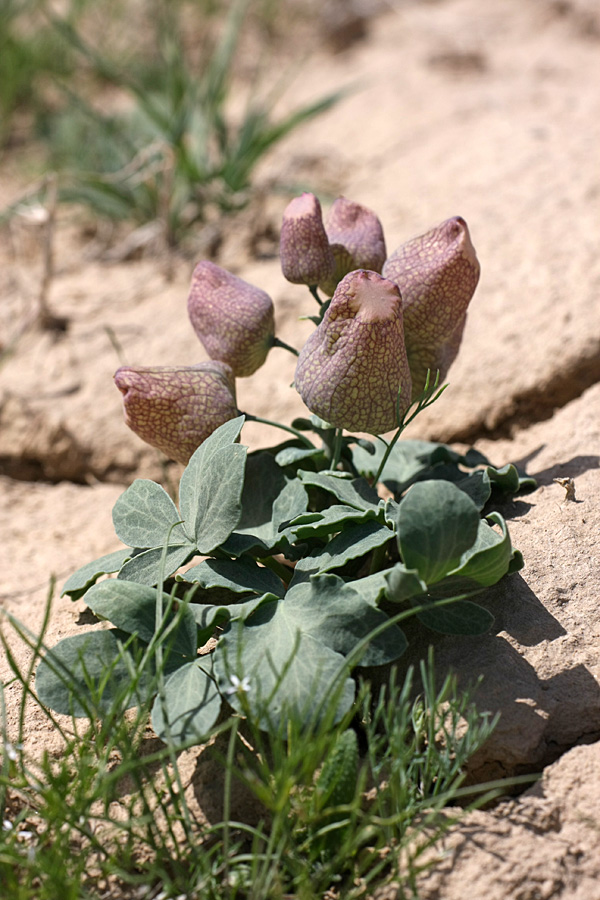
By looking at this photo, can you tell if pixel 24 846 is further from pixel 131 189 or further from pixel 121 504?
pixel 131 189

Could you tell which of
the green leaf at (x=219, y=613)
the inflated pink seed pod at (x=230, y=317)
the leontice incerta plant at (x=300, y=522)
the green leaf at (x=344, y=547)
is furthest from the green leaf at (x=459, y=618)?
the inflated pink seed pod at (x=230, y=317)

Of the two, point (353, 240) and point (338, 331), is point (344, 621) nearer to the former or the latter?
point (338, 331)

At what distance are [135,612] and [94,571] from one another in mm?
219

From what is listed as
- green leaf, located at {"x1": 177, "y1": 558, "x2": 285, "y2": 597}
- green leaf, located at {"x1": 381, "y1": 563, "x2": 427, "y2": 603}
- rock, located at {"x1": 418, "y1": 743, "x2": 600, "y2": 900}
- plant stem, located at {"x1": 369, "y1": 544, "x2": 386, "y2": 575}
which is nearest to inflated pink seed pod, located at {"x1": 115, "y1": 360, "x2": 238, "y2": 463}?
green leaf, located at {"x1": 177, "y1": 558, "x2": 285, "y2": 597}

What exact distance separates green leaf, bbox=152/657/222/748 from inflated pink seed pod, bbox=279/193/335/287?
0.69 meters

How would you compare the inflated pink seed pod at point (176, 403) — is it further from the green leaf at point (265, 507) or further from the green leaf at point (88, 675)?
the green leaf at point (88, 675)

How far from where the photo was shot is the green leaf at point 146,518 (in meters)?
1.33

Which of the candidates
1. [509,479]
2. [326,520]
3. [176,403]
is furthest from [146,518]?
[509,479]

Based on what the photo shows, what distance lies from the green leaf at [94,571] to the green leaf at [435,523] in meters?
0.49

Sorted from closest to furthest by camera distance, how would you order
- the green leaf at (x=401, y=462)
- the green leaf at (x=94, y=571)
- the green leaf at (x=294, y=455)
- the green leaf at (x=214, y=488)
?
the green leaf at (x=214, y=488), the green leaf at (x=94, y=571), the green leaf at (x=294, y=455), the green leaf at (x=401, y=462)

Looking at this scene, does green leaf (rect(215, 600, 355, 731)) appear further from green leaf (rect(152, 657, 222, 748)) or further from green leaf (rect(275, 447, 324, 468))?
green leaf (rect(275, 447, 324, 468))

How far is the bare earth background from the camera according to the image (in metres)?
1.19

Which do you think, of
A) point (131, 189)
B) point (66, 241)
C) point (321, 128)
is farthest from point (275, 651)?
point (321, 128)

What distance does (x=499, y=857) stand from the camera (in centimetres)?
105
